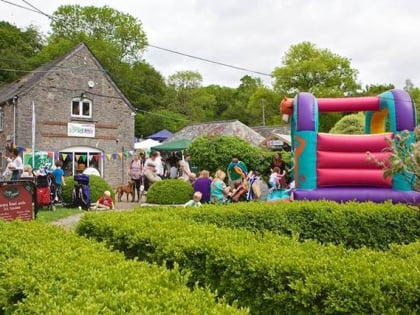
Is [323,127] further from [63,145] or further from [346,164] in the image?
[346,164]

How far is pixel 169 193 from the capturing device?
14086mm

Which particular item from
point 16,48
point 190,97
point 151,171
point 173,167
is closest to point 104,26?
point 16,48

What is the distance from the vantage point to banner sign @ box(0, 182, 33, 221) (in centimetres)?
875

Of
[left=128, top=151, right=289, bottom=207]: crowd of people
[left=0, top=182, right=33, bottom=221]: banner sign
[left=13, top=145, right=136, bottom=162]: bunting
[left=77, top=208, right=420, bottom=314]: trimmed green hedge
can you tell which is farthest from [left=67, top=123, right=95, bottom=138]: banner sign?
[left=77, top=208, right=420, bottom=314]: trimmed green hedge

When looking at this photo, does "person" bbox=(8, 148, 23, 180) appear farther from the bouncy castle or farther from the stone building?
the bouncy castle

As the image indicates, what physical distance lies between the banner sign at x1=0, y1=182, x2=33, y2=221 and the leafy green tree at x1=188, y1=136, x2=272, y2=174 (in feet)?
34.6

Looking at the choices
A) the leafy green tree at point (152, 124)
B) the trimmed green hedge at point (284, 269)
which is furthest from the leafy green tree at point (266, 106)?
the trimmed green hedge at point (284, 269)

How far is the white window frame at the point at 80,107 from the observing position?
25391mm

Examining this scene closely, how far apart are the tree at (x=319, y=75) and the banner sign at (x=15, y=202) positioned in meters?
49.1

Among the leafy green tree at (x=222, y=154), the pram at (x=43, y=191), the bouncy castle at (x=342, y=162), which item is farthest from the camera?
the leafy green tree at (x=222, y=154)

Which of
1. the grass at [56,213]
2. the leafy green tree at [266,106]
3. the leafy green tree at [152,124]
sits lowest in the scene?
the grass at [56,213]

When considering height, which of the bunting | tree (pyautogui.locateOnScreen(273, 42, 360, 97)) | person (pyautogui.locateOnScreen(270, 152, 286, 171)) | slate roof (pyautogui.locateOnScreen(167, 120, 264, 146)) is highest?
tree (pyautogui.locateOnScreen(273, 42, 360, 97))

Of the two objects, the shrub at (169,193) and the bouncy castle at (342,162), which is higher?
the bouncy castle at (342,162)

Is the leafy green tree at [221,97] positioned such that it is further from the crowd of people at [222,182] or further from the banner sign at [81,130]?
the crowd of people at [222,182]
